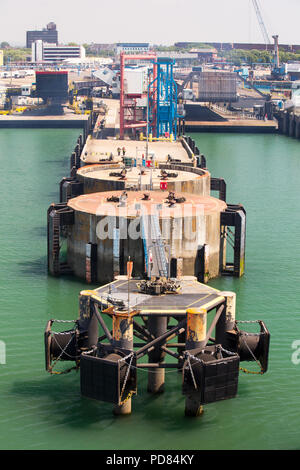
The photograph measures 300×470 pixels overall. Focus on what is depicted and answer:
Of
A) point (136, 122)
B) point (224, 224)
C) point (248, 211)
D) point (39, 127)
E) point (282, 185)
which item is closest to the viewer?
point (224, 224)

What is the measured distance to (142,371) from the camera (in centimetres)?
3800

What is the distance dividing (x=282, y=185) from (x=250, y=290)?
47.0 meters

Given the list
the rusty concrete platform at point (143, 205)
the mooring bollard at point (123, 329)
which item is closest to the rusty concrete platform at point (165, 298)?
the mooring bollard at point (123, 329)

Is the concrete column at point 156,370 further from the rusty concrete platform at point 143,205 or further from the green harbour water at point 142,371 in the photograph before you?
the rusty concrete platform at point 143,205

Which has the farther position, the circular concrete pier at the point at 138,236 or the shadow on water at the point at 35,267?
the shadow on water at the point at 35,267

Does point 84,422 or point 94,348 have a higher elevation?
point 94,348

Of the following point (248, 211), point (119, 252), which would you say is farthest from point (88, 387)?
point (248, 211)

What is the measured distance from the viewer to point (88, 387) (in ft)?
105

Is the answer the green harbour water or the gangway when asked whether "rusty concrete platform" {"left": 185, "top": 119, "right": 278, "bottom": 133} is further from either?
the gangway

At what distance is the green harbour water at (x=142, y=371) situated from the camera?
107 feet

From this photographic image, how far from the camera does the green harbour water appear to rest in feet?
107

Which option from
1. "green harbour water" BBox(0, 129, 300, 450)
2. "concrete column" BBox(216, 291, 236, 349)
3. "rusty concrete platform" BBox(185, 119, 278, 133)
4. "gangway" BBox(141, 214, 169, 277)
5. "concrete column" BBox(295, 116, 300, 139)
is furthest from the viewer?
"rusty concrete platform" BBox(185, 119, 278, 133)

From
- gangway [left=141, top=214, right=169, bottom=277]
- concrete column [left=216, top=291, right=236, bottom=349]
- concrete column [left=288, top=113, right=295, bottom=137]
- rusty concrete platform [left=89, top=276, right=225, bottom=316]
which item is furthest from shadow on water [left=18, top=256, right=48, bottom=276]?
concrete column [left=288, top=113, right=295, bottom=137]

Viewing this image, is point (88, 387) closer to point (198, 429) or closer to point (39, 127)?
point (198, 429)
